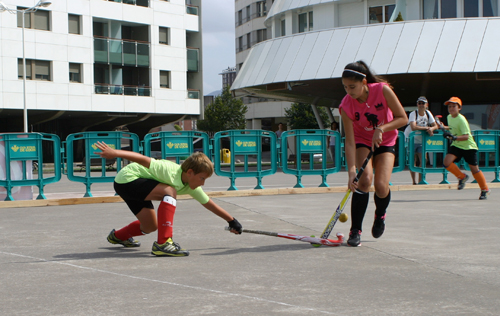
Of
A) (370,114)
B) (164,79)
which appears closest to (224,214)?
(370,114)

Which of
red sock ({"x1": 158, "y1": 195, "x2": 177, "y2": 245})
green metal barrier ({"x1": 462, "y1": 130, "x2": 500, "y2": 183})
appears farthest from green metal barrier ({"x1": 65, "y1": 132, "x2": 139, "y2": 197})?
green metal barrier ({"x1": 462, "y1": 130, "x2": 500, "y2": 183})

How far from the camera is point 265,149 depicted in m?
13.2

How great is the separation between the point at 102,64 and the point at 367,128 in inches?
1413

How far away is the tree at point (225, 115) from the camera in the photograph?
231 ft

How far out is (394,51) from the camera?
22516 millimetres

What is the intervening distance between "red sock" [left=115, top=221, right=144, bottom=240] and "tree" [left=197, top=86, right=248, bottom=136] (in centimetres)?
6398

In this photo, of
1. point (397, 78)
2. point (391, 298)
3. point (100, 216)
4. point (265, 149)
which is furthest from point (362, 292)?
point (397, 78)

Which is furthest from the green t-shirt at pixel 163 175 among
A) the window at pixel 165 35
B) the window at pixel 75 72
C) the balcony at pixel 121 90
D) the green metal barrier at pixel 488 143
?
the window at pixel 165 35

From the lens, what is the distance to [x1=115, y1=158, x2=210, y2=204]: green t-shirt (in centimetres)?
530

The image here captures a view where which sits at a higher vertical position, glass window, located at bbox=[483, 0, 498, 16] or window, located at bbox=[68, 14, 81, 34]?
window, located at bbox=[68, 14, 81, 34]

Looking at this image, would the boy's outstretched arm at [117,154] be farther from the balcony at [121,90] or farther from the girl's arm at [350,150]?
the balcony at [121,90]

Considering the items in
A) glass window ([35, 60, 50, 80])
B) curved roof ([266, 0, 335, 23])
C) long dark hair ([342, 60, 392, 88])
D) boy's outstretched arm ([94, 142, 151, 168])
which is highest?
Result: curved roof ([266, 0, 335, 23])

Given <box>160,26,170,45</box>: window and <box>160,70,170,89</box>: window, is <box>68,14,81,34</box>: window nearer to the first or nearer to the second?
<box>160,26,170,45</box>: window

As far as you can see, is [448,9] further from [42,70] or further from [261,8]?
[261,8]
